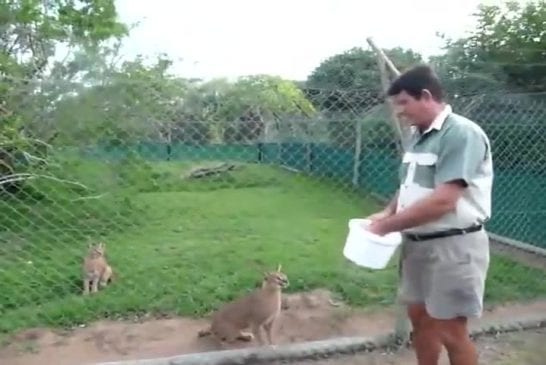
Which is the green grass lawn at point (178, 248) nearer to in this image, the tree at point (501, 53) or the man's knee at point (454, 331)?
the tree at point (501, 53)

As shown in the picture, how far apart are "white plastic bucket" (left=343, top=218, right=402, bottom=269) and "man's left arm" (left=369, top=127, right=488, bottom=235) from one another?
0.14m

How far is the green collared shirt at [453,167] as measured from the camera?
2.67 meters

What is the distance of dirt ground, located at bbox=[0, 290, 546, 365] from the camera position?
4191 mm

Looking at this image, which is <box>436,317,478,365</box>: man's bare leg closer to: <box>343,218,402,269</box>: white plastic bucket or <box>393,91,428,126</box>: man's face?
<box>343,218,402,269</box>: white plastic bucket

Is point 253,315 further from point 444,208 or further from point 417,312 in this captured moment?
point 444,208

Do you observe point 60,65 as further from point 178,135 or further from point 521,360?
point 521,360

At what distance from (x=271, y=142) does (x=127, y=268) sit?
1687mm

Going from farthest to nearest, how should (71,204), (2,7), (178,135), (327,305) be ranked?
(2,7), (71,204), (327,305), (178,135)

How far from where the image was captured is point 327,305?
5.03m

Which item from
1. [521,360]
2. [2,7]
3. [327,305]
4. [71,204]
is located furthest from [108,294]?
[2,7]

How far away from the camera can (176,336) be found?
453 centimetres

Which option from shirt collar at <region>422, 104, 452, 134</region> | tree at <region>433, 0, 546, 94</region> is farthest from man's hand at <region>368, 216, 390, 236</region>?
tree at <region>433, 0, 546, 94</region>

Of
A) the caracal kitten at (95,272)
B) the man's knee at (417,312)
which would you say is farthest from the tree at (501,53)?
the man's knee at (417,312)

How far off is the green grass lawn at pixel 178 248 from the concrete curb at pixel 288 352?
2.57 ft
